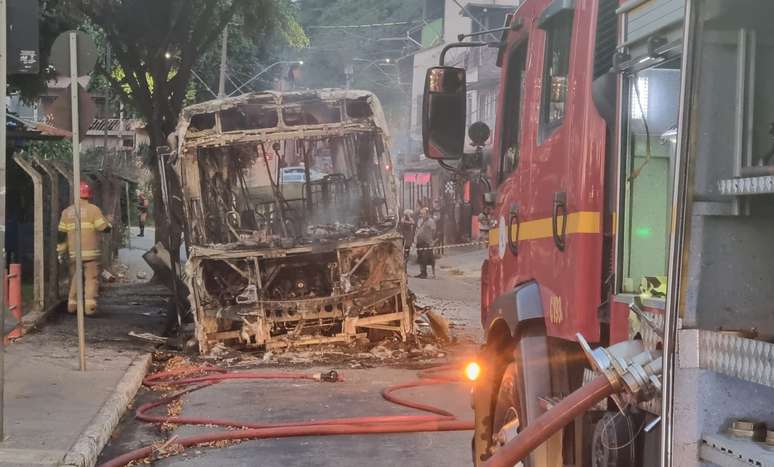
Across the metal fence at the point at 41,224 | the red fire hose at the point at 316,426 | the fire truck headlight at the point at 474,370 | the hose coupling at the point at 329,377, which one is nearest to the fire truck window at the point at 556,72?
the fire truck headlight at the point at 474,370

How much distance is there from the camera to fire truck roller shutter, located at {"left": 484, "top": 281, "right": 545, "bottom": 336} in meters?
4.03

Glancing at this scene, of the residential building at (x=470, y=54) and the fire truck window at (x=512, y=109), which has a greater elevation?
the residential building at (x=470, y=54)

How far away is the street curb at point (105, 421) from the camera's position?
5984 mm

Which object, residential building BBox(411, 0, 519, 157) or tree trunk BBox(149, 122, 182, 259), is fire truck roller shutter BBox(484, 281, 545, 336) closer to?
tree trunk BBox(149, 122, 182, 259)

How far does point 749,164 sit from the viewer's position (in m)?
2.41

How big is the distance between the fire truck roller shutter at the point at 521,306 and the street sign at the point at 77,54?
18.2 ft

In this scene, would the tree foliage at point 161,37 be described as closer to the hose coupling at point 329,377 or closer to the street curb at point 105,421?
the street curb at point 105,421

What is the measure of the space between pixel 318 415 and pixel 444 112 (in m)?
3.70

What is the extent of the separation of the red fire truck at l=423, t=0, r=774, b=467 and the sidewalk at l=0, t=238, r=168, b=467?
2.83 metres

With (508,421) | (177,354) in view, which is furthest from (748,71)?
(177,354)

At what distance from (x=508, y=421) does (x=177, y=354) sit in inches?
291

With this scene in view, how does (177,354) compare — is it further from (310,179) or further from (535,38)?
(535,38)

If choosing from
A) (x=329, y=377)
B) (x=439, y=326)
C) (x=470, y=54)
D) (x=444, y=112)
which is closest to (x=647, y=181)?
(x=444, y=112)

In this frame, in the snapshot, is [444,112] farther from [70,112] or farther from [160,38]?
[160,38]
